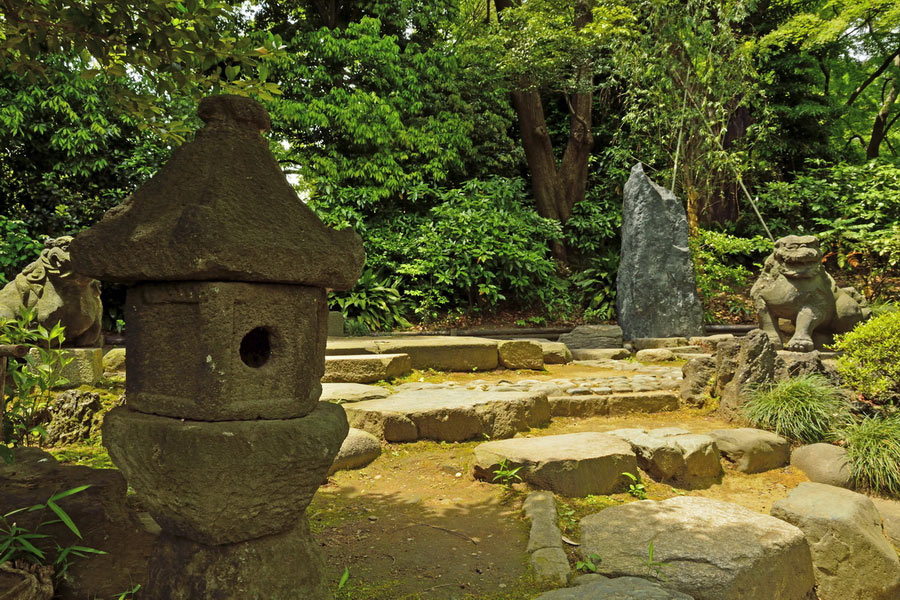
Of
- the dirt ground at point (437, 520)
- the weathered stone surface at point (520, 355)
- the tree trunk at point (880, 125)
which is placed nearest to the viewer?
the dirt ground at point (437, 520)

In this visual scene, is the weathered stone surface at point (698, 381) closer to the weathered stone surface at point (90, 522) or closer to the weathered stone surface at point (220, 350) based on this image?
the weathered stone surface at point (220, 350)

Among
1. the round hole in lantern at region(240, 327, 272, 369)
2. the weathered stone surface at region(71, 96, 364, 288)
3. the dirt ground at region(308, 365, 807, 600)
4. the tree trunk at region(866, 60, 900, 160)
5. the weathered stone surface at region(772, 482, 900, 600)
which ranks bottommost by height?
the weathered stone surface at region(772, 482, 900, 600)

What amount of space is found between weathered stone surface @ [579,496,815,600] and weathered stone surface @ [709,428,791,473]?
1.24 metres

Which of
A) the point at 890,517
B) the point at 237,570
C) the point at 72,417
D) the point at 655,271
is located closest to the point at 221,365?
the point at 237,570

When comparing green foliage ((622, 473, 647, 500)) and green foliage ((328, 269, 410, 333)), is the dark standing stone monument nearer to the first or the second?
green foliage ((328, 269, 410, 333))

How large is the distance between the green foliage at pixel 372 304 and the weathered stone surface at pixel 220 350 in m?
8.11

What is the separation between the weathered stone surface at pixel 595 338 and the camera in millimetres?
9703

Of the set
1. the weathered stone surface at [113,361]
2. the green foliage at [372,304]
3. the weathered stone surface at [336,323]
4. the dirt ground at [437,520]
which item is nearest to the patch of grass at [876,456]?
the dirt ground at [437,520]

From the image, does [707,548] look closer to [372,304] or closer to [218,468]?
[218,468]

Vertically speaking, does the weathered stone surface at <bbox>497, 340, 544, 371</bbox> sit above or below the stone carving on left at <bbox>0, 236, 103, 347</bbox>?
below

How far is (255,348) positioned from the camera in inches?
92.7

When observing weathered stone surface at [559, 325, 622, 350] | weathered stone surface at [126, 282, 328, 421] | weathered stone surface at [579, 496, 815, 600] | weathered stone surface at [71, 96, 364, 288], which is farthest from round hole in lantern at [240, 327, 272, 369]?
weathered stone surface at [559, 325, 622, 350]

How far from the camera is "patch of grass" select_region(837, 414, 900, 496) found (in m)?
4.55

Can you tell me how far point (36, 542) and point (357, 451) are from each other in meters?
2.34
